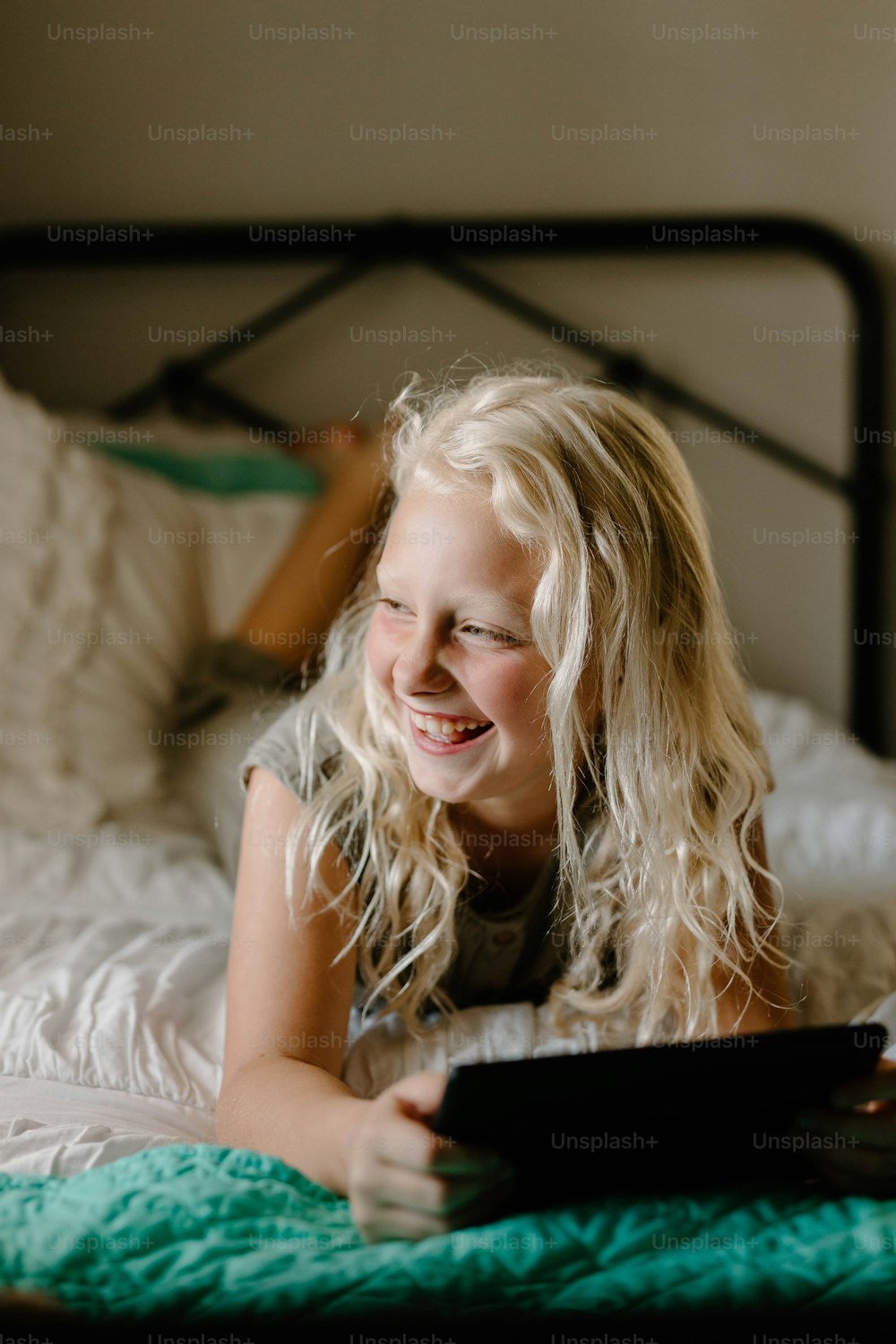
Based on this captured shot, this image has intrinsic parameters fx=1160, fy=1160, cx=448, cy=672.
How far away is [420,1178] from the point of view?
2.05 ft

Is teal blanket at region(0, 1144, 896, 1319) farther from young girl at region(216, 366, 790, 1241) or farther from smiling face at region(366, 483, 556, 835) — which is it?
smiling face at region(366, 483, 556, 835)

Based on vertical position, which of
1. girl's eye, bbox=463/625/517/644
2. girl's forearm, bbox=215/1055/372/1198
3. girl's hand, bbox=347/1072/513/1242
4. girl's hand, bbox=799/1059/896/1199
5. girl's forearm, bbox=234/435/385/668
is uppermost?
girl's eye, bbox=463/625/517/644

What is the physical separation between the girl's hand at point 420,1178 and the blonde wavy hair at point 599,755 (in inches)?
9.6

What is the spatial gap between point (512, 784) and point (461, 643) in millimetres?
126

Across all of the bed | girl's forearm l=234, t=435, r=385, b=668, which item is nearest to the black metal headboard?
the bed

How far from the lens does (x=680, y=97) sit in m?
1.98

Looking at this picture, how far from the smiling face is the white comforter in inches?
9.2

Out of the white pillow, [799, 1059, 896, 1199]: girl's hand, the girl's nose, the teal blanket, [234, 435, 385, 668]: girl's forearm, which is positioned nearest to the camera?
the teal blanket

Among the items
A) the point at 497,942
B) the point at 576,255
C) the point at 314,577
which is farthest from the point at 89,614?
the point at 576,255

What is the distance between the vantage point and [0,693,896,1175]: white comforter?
33.4 inches

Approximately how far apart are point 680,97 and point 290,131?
26.4 inches

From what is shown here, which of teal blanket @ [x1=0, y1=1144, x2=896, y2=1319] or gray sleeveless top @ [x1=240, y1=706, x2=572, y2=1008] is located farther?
gray sleeveless top @ [x1=240, y1=706, x2=572, y2=1008]

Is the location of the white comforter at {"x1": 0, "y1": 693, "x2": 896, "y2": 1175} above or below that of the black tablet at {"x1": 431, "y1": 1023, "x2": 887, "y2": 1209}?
below

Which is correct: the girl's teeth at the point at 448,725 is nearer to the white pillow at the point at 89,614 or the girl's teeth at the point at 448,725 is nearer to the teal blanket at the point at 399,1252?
the teal blanket at the point at 399,1252
